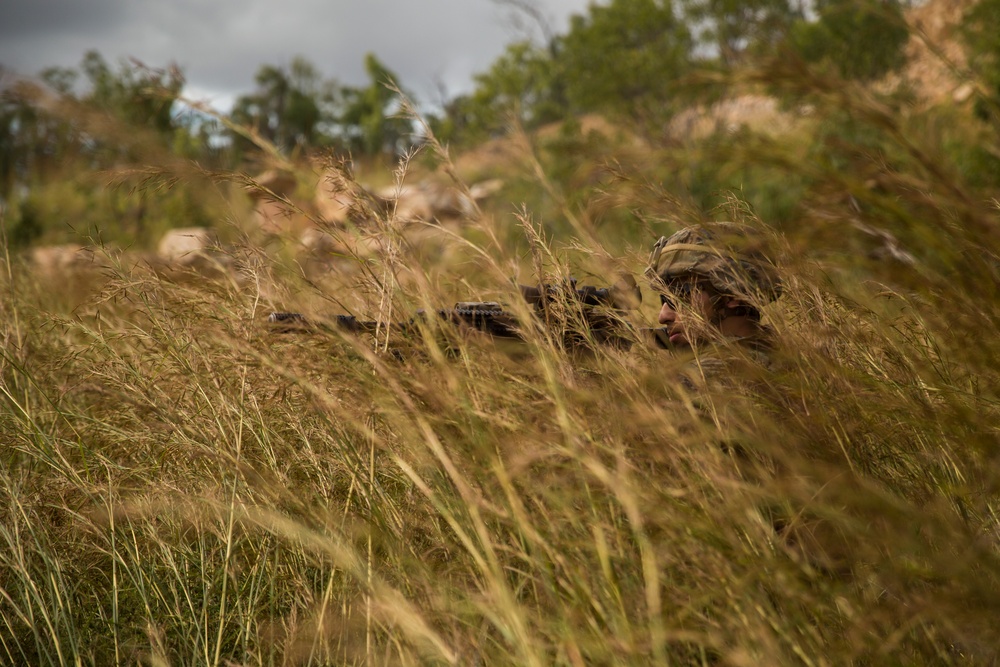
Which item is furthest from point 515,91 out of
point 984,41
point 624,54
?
point 984,41

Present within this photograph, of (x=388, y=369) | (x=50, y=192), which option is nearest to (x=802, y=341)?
(x=388, y=369)

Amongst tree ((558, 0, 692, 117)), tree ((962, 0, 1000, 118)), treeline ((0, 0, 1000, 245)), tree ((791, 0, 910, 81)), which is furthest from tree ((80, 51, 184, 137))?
tree ((791, 0, 910, 81))

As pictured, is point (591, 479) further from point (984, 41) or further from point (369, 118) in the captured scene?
point (369, 118)

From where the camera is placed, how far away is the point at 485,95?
2925 cm

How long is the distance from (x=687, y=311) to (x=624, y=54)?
20.8 meters

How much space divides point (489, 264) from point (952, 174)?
751 mm

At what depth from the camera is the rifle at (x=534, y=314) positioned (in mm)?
1594

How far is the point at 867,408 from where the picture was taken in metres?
1.48

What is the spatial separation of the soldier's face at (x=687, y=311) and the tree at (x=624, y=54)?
18.9m

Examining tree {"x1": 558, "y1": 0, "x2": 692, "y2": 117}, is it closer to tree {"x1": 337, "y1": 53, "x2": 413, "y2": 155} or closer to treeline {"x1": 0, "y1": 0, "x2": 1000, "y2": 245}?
treeline {"x1": 0, "y1": 0, "x2": 1000, "y2": 245}

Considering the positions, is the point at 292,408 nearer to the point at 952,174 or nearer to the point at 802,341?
the point at 802,341

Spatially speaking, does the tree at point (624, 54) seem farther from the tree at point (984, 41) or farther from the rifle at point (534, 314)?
the rifle at point (534, 314)

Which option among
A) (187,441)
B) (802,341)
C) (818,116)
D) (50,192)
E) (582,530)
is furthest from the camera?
(50,192)

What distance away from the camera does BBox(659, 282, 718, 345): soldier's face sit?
168 centimetres
